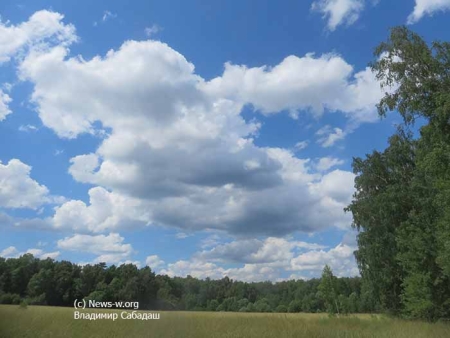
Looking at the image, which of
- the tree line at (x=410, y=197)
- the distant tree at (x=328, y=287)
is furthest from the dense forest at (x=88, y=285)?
the distant tree at (x=328, y=287)

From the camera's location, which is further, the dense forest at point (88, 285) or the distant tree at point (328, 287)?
the distant tree at point (328, 287)

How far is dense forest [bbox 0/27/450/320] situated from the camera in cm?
1227

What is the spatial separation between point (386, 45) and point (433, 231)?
14.3 m

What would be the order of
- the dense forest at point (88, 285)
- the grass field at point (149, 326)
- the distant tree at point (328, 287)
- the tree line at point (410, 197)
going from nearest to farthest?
the grass field at point (149, 326) < the dense forest at point (88, 285) < the tree line at point (410, 197) < the distant tree at point (328, 287)

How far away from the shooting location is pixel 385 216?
114 ft

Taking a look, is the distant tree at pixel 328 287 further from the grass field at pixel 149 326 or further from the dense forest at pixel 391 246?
the grass field at pixel 149 326

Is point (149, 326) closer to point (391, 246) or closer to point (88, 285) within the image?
point (88, 285)

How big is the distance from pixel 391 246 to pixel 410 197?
4393mm

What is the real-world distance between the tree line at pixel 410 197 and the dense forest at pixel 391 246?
0.17 feet

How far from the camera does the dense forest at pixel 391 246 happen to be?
40.2 ft

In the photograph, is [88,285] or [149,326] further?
[88,285]

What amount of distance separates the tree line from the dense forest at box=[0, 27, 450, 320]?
53 mm

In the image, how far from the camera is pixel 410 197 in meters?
33.9

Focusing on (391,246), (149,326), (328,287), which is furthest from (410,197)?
(149,326)
